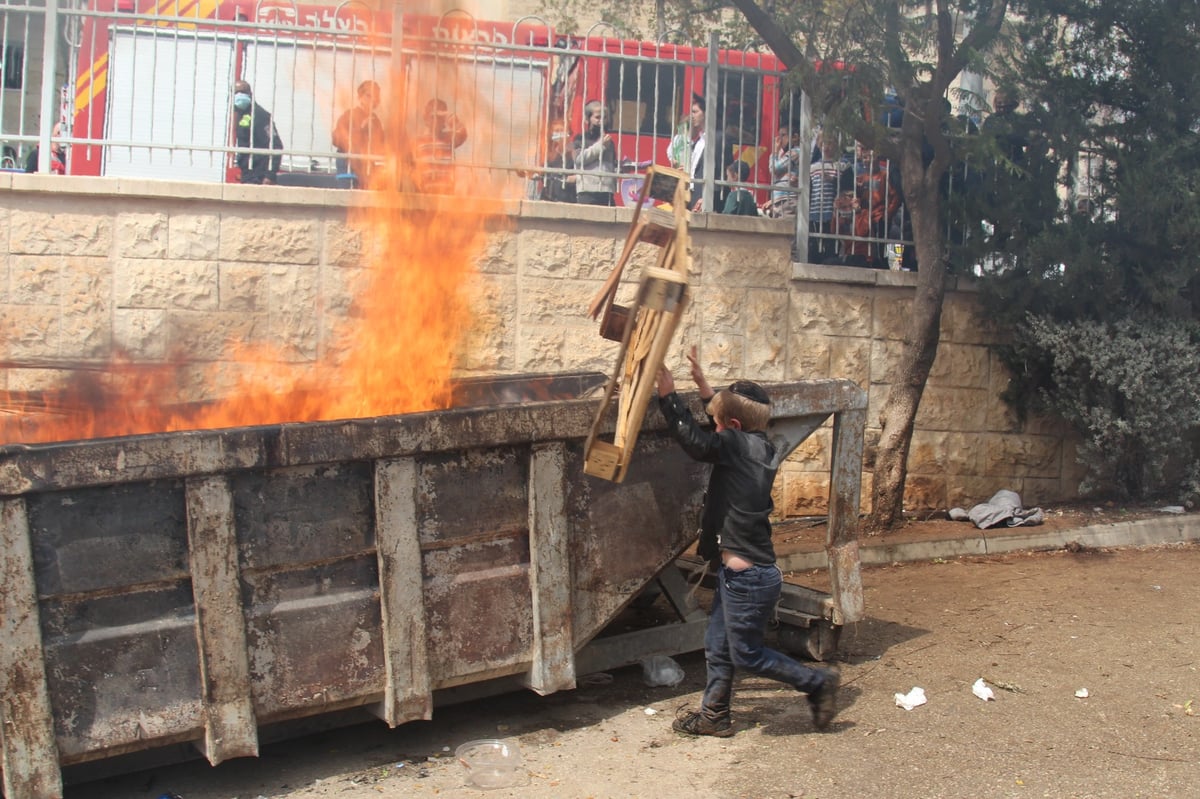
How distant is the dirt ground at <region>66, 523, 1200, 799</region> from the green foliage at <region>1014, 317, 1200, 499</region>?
237 cm

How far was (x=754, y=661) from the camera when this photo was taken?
4703 millimetres

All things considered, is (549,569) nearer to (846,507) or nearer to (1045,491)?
(846,507)

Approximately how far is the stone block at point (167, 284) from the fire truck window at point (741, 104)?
414cm

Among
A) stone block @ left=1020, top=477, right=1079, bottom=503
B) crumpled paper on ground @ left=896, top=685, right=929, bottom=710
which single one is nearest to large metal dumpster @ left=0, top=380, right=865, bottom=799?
crumpled paper on ground @ left=896, top=685, right=929, bottom=710

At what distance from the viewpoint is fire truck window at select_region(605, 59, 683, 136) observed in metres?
8.42

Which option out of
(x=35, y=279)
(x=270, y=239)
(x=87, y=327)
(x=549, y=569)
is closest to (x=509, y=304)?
(x=270, y=239)

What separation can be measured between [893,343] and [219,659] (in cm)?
627

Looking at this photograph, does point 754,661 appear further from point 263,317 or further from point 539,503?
point 263,317

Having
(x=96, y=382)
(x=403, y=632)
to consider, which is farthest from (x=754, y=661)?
(x=96, y=382)

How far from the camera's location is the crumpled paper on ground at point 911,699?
5047 mm

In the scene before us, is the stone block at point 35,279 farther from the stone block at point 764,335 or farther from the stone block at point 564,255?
the stone block at point 764,335

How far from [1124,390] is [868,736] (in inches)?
191

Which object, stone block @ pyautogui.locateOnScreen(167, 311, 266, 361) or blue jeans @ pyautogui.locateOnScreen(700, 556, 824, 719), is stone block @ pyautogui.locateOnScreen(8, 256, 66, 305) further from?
blue jeans @ pyautogui.locateOnScreen(700, 556, 824, 719)

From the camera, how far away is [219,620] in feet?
12.9
